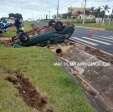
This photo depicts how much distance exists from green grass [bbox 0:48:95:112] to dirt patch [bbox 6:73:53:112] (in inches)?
5.6

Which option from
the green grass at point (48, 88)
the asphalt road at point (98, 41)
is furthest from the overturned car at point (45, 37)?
the green grass at point (48, 88)

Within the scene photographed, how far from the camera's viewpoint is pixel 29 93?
9.22m

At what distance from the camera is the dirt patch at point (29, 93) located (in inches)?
310

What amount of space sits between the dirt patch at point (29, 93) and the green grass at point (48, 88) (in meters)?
0.14

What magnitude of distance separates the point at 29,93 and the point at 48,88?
544mm

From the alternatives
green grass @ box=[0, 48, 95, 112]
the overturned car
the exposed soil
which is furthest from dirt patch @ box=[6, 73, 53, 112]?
the overturned car

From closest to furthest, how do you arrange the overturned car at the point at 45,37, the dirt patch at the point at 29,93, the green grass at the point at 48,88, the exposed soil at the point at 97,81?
the green grass at the point at 48,88, the dirt patch at the point at 29,93, the exposed soil at the point at 97,81, the overturned car at the point at 45,37

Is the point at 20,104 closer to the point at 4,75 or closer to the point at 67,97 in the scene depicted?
the point at 67,97

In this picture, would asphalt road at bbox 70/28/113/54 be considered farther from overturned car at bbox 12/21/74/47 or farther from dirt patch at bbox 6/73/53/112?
dirt patch at bbox 6/73/53/112

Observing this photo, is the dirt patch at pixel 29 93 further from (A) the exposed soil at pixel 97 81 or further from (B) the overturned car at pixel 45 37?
(B) the overturned car at pixel 45 37

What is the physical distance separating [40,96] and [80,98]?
3.28 feet

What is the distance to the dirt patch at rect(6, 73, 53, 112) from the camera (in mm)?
7871

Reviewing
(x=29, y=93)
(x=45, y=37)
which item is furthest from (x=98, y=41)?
(x=29, y=93)

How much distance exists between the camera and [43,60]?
1394cm
